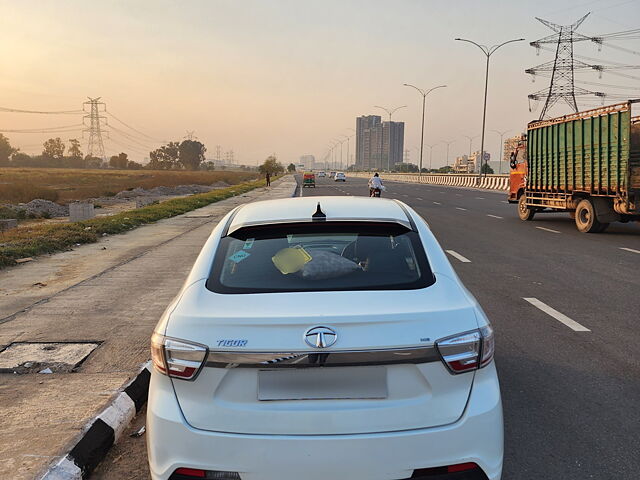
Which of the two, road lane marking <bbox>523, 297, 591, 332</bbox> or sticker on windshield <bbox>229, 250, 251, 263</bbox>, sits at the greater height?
sticker on windshield <bbox>229, 250, 251, 263</bbox>

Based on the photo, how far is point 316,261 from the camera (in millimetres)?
2916

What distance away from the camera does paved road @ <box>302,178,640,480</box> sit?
338cm

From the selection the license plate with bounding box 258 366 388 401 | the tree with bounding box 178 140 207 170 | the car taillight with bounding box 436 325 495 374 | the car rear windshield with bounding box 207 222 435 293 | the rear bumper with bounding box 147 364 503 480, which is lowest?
the rear bumper with bounding box 147 364 503 480

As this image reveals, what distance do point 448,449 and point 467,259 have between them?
28.8 ft

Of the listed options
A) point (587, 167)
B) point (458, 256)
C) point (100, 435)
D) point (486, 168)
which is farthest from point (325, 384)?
point (486, 168)

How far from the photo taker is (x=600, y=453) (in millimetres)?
3379

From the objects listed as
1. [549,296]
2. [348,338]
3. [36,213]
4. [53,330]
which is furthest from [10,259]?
[36,213]

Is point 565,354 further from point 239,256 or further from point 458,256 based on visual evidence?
point 458,256

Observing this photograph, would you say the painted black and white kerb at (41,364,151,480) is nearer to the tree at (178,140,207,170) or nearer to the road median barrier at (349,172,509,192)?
the road median barrier at (349,172,509,192)

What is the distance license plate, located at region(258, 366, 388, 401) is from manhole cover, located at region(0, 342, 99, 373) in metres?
3.20

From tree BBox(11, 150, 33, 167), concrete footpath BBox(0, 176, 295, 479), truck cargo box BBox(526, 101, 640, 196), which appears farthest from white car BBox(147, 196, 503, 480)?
tree BBox(11, 150, 33, 167)

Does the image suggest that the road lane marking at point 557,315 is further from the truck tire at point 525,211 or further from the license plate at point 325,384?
the truck tire at point 525,211

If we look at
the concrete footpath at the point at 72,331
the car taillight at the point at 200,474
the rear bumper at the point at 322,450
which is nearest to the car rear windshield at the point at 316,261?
the rear bumper at the point at 322,450

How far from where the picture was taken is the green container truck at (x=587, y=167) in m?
13.1
